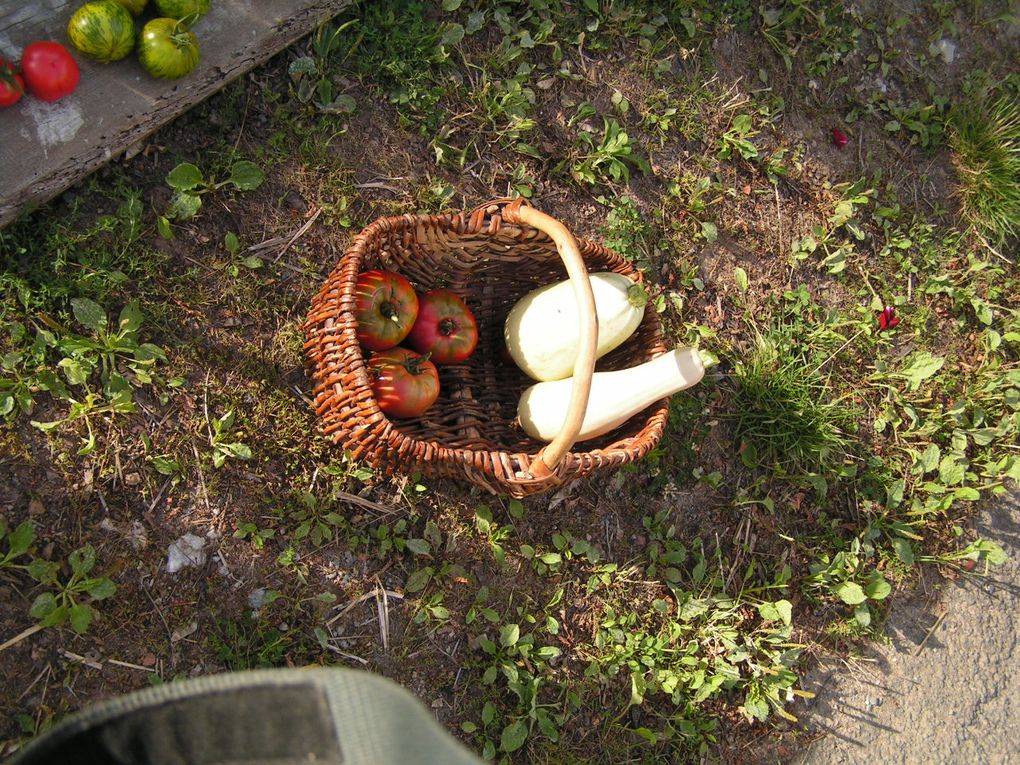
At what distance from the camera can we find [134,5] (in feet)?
9.26

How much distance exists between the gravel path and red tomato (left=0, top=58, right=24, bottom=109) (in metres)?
4.08

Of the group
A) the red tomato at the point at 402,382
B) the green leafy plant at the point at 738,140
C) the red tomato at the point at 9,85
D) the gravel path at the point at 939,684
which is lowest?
the gravel path at the point at 939,684

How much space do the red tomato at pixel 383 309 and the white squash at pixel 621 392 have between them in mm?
600

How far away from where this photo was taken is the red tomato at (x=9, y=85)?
103 inches

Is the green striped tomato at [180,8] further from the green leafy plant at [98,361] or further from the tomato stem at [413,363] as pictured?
the tomato stem at [413,363]

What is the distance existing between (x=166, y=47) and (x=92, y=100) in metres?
0.34

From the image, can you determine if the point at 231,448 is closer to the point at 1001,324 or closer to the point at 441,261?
the point at 441,261

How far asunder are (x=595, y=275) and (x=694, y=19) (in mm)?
1824

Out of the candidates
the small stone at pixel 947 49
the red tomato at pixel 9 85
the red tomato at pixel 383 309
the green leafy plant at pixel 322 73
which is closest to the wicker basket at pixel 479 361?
the red tomato at pixel 383 309

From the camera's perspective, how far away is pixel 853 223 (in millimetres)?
4266

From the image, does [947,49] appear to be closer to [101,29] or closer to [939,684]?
[939,684]

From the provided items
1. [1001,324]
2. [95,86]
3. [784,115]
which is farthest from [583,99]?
[1001,324]

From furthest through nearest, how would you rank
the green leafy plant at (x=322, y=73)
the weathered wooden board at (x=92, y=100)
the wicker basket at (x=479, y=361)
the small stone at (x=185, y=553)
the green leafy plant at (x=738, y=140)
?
the green leafy plant at (x=738, y=140)
the green leafy plant at (x=322, y=73)
the small stone at (x=185, y=553)
the weathered wooden board at (x=92, y=100)
the wicker basket at (x=479, y=361)

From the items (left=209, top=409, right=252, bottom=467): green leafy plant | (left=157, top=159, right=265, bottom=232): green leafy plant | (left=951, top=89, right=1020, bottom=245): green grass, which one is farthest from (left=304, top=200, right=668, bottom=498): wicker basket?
(left=951, top=89, right=1020, bottom=245): green grass
